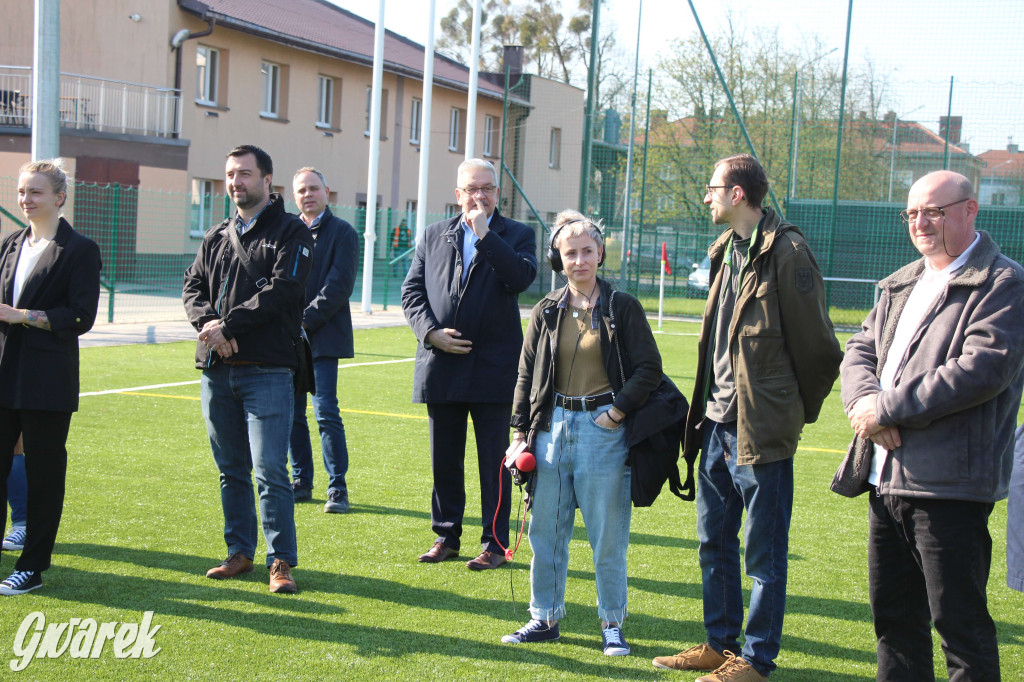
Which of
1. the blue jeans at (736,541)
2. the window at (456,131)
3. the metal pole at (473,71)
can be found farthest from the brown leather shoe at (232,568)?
the window at (456,131)

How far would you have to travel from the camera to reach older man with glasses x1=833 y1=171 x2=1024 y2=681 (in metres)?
3.11

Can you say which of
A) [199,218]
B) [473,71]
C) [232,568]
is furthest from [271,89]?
[232,568]

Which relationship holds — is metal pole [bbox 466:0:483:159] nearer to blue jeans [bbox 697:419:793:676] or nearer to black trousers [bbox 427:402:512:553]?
black trousers [bbox 427:402:512:553]

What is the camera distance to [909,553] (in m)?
3.47

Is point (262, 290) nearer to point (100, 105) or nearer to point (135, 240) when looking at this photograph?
point (135, 240)

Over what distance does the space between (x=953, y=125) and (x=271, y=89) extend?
18.2m

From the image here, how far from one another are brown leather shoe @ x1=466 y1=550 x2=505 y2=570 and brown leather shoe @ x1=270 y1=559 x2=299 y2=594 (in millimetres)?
919

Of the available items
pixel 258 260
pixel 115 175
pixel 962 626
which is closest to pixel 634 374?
pixel 962 626

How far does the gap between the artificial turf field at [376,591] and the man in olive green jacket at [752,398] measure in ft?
0.94

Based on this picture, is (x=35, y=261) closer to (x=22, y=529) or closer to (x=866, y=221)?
(x=22, y=529)

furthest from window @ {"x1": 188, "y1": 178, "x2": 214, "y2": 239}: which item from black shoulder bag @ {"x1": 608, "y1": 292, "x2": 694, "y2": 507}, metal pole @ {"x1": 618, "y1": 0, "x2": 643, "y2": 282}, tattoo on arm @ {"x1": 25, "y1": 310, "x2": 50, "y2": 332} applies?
black shoulder bag @ {"x1": 608, "y1": 292, "x2": 694, "y2": 507}

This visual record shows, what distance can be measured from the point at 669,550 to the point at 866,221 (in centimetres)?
1752

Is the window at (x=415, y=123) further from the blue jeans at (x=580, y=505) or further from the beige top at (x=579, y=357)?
the blue jeans at (x=580, y=505)

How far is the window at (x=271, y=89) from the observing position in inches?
1147
